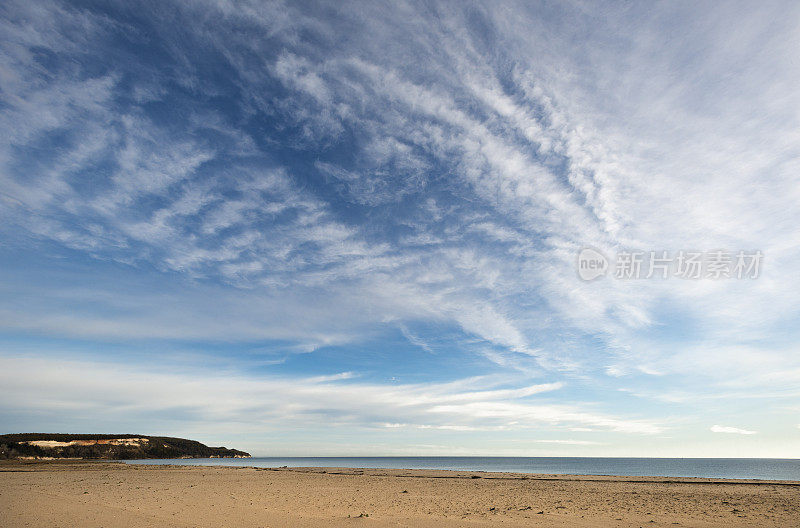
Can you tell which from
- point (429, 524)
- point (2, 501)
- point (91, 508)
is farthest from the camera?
point (2, 501)

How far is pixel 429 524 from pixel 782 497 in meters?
27.9

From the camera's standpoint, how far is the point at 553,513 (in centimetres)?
2030

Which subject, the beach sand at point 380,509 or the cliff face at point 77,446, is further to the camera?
the cliff face at point 77,446

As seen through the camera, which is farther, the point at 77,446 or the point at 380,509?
the point at 77,446

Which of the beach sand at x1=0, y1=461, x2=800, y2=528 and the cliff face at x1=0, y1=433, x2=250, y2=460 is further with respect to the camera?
the cliff face at x1=0, y1=433, x2=250, y2=460

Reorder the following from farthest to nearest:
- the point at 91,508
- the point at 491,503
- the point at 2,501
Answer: the point at 491,503
the point at 2,501
the point at 91,508

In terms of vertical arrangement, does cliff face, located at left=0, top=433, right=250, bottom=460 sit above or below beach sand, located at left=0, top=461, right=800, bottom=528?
below

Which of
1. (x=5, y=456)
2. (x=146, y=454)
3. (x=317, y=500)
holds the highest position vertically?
(x=317, y=500)

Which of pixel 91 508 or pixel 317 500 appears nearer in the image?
pixel 91 508

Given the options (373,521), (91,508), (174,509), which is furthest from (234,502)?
(373,521)

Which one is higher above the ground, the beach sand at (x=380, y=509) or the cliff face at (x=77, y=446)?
the beach sand at (x=380, y=509)

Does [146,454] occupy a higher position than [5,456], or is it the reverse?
[5,456]

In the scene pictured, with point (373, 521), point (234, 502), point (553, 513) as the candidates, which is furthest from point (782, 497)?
point (234, 502)

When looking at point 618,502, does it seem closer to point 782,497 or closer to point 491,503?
point 491,503
